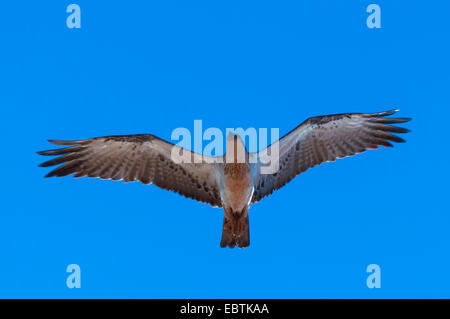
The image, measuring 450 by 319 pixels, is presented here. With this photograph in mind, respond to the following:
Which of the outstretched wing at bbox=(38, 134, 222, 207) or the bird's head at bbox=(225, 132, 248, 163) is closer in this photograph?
the bird's head at bbox=(225, 132, 248, 163)

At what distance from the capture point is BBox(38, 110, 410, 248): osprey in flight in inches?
394

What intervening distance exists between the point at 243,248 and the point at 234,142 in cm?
185

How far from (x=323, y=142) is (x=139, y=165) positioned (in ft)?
11.4

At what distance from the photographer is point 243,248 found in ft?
31.3

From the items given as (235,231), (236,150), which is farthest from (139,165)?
(235,231)

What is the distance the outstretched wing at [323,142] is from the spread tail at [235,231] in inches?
24.8

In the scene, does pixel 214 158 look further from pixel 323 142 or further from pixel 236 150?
pixel 323 142

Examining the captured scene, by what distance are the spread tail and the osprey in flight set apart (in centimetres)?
8

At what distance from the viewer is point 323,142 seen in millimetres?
10258

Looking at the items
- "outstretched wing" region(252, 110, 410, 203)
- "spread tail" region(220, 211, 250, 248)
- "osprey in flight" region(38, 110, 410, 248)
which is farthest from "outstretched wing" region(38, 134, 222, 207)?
"outstretched wing" region(252, 110, 410, 203)

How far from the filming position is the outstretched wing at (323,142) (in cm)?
1009

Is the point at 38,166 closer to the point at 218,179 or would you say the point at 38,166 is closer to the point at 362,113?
the point at 218,179

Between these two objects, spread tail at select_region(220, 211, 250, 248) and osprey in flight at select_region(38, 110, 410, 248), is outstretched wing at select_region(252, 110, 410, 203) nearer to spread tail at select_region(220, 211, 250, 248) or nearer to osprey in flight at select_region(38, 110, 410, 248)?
osprey in flight at select_region(38, 110, 410, 248)
